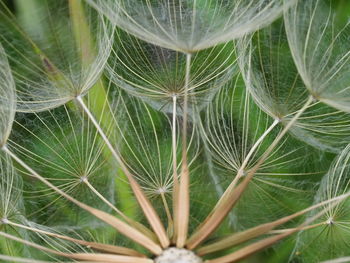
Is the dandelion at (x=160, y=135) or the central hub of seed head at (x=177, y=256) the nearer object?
the central hub of seed head at (x=177, y=256)

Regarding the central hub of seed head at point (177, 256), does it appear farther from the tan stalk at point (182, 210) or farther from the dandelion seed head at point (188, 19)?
the dandelion seed head at point (188, 19)

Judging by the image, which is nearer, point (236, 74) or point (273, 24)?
point (273, 24)

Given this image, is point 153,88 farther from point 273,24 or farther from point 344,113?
point 344,113

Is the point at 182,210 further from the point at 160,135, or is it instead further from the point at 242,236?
the point at 160,135

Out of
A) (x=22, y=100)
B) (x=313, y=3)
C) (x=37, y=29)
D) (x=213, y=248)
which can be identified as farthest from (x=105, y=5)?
(x=213, y=248)

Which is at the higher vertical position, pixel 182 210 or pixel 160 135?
pixel 160 135

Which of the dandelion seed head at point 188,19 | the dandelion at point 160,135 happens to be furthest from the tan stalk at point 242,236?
the dandelion seed head at point 188,19

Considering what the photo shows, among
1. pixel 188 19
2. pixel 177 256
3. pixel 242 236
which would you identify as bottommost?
pixel 177 256

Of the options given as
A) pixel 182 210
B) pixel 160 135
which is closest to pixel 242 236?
pixel 182 210

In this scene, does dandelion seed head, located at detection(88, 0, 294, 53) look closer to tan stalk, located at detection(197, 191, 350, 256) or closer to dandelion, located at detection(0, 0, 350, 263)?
dandelion, located at detection(0, 0, 350, 263)
